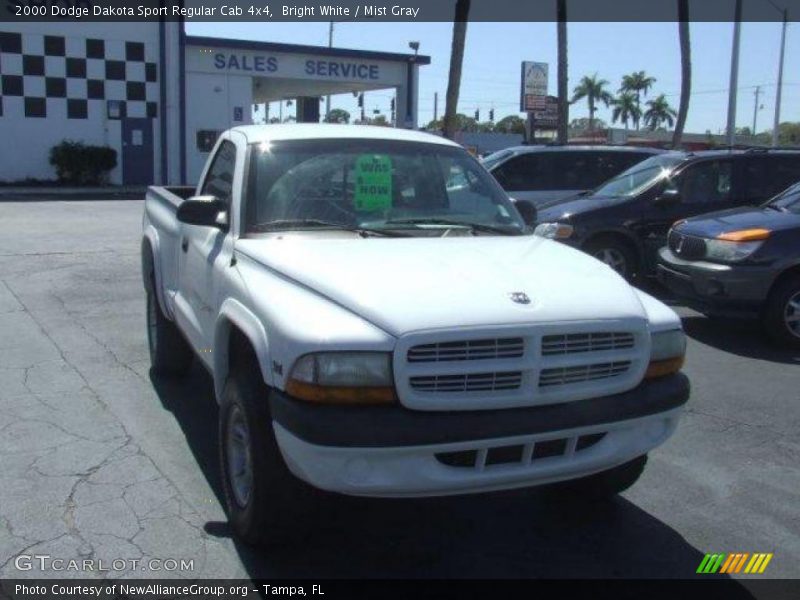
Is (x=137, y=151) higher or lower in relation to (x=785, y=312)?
higher

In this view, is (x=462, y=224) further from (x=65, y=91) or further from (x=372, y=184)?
(x=65, y=91)

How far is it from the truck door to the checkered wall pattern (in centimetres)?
2160

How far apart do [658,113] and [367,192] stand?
330 ft

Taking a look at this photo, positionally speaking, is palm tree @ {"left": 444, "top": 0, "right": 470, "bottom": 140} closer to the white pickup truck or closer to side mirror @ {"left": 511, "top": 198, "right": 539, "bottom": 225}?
side mirror @ {"left": 511, "top": 198, "right": 539, "bottom": 225}

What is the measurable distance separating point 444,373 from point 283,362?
0.60m

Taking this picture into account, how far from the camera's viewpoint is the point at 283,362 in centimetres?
321

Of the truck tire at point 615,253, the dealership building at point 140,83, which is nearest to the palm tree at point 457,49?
the dealership building at point 140,83

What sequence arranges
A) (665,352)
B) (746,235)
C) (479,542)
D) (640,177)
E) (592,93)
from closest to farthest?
(665,352) → (479,542) → (746,235) → (640,177) → (592,93)

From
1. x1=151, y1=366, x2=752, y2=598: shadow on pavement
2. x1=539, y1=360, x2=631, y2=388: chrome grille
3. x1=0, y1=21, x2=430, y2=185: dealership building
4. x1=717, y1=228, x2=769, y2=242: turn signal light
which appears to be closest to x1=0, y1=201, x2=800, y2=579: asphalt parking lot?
x1=151, y1=366, x2=752, y2=598: shadow on pavement

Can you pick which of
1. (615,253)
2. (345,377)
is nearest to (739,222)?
(615,253)

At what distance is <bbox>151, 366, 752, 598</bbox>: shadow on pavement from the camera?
3568 millimetres

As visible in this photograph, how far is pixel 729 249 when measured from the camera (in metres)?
7.39

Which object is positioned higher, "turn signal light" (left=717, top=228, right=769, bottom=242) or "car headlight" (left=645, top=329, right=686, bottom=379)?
"turn signal light" (left=717, top=228, right=769, bottom=242)

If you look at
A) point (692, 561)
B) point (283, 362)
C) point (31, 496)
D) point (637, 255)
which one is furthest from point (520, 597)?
point (637, 255)
